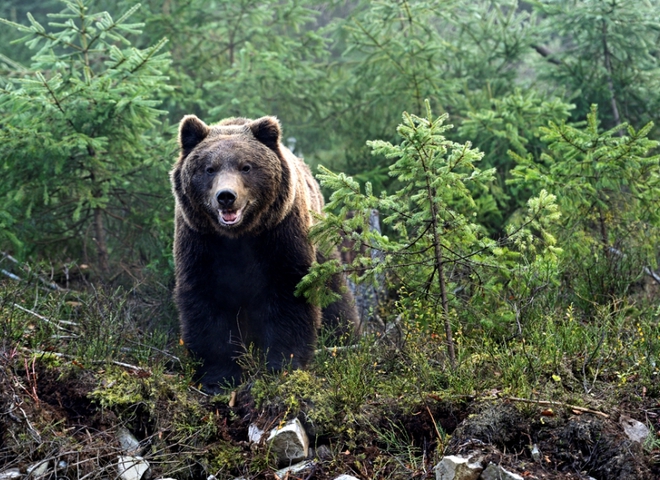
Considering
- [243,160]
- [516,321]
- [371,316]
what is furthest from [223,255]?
[516,321]

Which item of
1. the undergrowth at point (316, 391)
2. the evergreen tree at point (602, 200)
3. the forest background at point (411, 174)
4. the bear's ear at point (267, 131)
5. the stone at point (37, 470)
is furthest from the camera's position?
the evergreen tree at point (602, 200)

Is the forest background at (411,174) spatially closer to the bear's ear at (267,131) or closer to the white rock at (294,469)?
the white rock at (294,469)

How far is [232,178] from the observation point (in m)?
5.73

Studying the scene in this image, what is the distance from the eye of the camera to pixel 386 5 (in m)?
9.38

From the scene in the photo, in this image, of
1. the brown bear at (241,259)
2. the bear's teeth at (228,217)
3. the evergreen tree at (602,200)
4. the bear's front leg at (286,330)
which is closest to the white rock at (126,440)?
the brown bear at (241,259)

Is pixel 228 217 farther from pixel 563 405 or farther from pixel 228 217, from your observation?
pixel 563 405

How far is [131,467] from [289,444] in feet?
3.28

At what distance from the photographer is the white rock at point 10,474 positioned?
433 centimetres

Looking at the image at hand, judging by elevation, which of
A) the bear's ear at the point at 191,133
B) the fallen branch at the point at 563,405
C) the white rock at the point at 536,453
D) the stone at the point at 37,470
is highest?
the bear's ear at the point at 191,133

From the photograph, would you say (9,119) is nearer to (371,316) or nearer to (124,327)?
(124,327)

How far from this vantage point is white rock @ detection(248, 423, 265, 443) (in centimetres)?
507

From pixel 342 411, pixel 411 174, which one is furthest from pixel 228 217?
pixel 342 411

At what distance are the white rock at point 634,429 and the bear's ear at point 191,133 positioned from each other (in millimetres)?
3848

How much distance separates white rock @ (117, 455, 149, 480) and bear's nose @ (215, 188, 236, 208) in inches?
75.0
